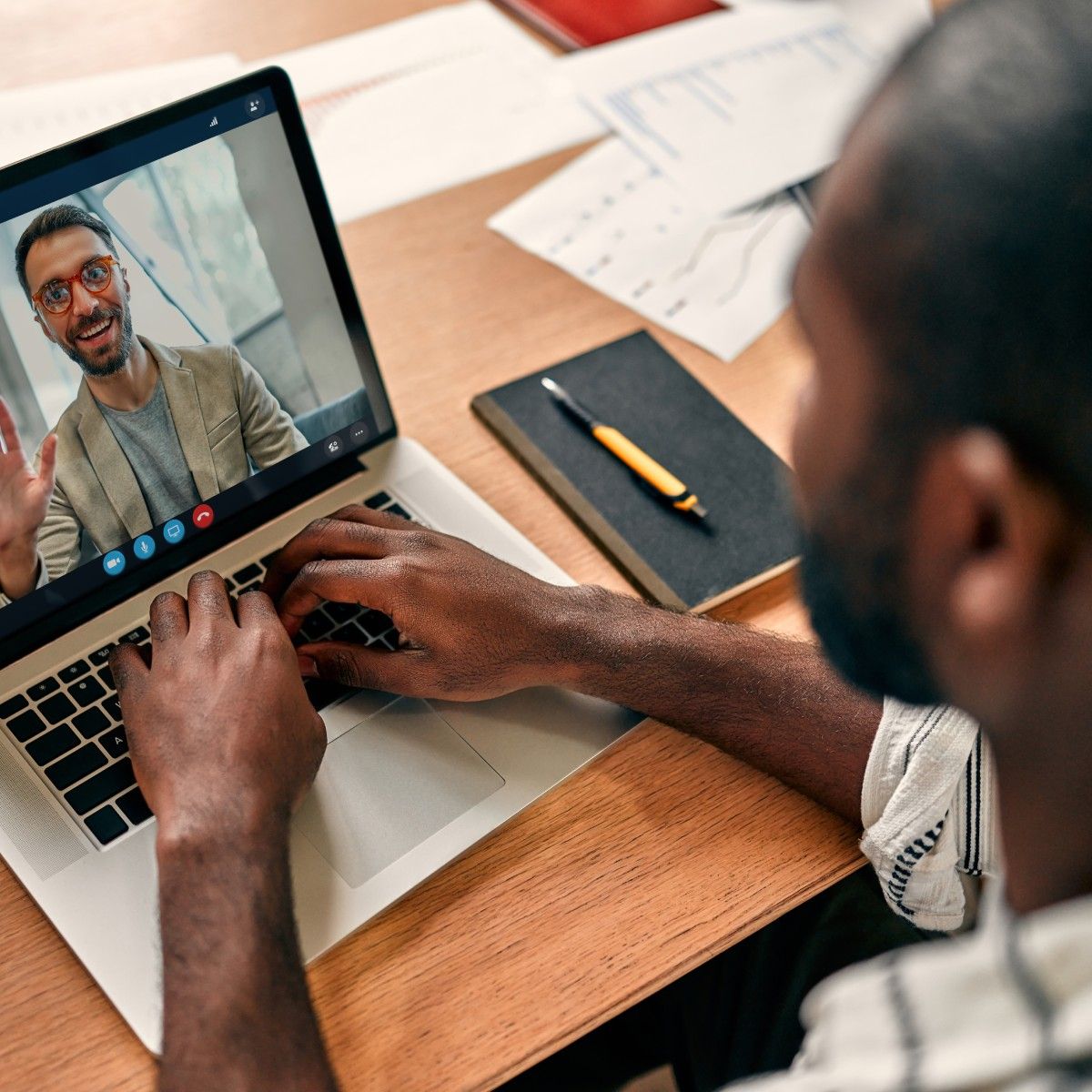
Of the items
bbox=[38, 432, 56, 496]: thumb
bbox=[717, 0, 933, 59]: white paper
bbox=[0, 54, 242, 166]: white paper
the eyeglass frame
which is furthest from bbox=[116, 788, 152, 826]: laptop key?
bbox=[717, 0, 933, 59]: white paper

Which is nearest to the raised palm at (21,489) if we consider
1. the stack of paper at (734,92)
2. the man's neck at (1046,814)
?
the man's neck at (1046,814)

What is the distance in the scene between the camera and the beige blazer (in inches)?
31.1

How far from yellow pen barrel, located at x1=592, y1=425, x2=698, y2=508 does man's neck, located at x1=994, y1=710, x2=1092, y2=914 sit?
43 centimetres

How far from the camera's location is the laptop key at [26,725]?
2.54ft

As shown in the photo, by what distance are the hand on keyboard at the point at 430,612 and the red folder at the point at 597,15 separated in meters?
0.91

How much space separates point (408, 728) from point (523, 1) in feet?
3.62

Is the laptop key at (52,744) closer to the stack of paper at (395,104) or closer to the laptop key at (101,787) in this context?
the laptop key at (101,787)

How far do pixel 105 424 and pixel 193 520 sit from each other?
99mm

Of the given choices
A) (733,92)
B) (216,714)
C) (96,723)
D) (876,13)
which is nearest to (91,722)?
(96,723)

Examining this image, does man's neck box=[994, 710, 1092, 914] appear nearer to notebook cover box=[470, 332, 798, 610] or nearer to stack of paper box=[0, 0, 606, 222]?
notebook cover box=[470, 332, 798, 610]

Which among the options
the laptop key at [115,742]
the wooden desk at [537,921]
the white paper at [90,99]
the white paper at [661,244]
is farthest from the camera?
the white paper at [90,99]

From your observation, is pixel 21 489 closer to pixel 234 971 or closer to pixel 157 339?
pixel 157 339

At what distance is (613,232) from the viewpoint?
1.23 meters

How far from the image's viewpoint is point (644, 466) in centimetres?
96
